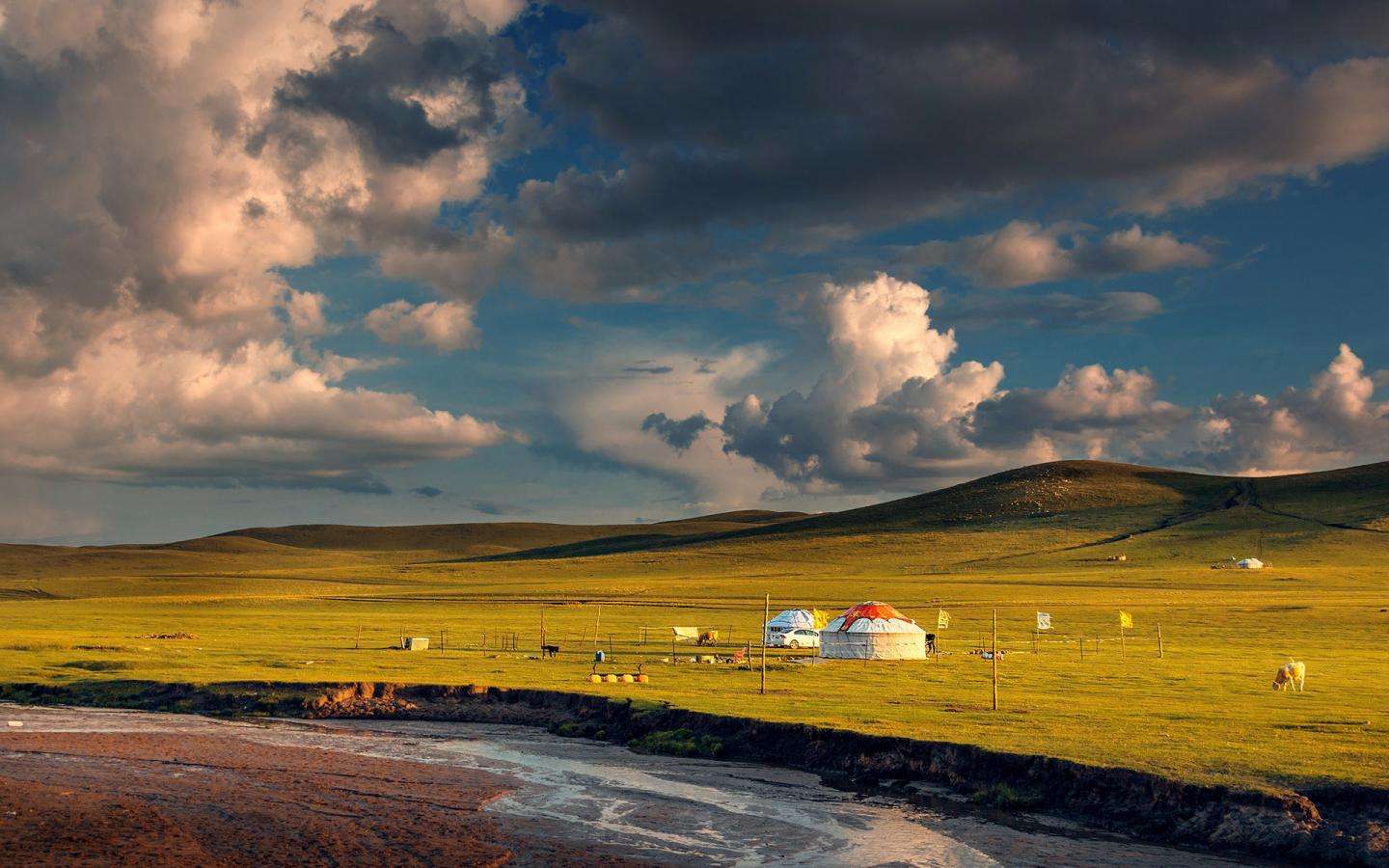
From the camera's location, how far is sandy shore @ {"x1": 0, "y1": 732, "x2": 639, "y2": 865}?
25562mm

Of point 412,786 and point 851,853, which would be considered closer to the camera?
point 851,853

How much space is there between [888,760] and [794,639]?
45.0 meters

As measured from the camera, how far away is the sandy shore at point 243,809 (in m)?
25.6

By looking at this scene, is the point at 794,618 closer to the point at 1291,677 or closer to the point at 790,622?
the point at 790,622

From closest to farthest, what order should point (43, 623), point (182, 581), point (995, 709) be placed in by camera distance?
point (995, 709) < point (43, 623) < point (182, 581)

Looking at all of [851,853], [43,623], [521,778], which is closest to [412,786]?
[521,778]

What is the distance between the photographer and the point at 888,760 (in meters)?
35.9

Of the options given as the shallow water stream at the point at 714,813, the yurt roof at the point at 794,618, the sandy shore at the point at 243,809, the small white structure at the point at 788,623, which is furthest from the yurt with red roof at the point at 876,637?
the sandy shore at the point at 243,809

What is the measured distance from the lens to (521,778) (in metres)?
35.7

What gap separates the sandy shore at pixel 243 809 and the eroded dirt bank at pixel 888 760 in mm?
9352

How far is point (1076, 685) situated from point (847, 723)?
16879mm

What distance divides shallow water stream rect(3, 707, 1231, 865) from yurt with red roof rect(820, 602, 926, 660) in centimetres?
3048

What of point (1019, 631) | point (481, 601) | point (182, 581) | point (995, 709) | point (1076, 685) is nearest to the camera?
point (995, 709)

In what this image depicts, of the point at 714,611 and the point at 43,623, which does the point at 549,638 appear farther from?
the point at 43,623
